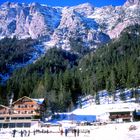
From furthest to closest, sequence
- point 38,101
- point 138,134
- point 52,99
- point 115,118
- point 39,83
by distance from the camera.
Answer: point 39,83
point 52,99
point 38,101
point 115,118
point 138,134

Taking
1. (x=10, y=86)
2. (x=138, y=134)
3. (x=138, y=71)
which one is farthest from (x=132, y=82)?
(x=138, y=134)

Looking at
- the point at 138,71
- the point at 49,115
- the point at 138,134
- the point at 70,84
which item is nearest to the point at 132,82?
the point at 138,71

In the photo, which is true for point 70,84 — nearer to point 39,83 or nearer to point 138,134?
point 39,83

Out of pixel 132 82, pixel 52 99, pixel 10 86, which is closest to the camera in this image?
pixel 52 99

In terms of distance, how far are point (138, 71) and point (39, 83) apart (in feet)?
145

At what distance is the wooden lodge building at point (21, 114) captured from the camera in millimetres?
105463

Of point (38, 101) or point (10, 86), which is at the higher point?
point (10, 86)

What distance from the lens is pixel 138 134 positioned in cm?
5788

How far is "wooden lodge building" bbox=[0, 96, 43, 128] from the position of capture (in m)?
105

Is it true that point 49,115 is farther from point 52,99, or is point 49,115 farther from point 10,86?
point 10,86

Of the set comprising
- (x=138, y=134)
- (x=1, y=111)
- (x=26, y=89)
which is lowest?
(x=138, y=134)

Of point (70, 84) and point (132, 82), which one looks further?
point (70, 84)

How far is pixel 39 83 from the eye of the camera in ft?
488

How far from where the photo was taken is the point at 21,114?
109 metres
